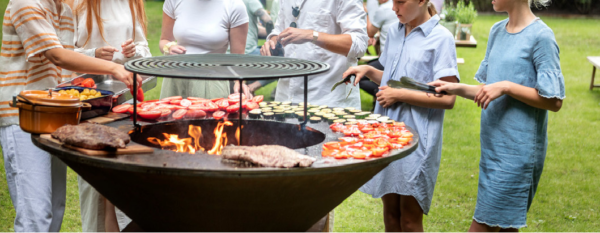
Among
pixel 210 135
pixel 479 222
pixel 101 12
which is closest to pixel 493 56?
pixel 479 222

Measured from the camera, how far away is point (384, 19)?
23.9 ft

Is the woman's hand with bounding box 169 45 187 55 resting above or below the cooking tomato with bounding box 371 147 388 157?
above

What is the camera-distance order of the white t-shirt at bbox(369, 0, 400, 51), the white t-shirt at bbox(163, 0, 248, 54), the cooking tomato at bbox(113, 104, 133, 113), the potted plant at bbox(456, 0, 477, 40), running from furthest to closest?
the potted plant at bbox(456, 0, 477, 40) < the white t-shirt at bbox(369, 0, 400, 51) < the white t-shirt at bbox(163, 0, 248, 54) < the cooking tomato at bbox(113, 104, 133, 113)

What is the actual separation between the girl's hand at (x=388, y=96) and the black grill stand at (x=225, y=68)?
0.45 meters

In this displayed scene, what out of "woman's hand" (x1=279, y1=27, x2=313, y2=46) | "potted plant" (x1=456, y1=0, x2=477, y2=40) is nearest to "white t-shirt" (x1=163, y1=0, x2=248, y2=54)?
"woman's hand" (x1=279, y1=27, x2=313, y2=46)

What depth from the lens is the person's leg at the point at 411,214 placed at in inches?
121

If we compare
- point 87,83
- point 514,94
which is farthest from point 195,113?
point 514,94

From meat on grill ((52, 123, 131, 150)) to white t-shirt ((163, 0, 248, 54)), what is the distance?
1710mm

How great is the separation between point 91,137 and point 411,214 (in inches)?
68.3

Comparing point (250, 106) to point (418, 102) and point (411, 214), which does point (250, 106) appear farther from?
point (411, 214)

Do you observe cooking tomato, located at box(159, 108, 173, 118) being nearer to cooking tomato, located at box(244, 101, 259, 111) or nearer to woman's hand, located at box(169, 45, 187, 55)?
cooking tomato, located at box(244, 101, 259, 111)

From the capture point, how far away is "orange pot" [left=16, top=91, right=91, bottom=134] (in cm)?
250

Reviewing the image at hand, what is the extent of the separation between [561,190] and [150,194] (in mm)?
4461

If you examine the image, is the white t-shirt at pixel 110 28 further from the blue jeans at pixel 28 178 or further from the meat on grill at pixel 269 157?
the meat on grill at pixel 269 157
